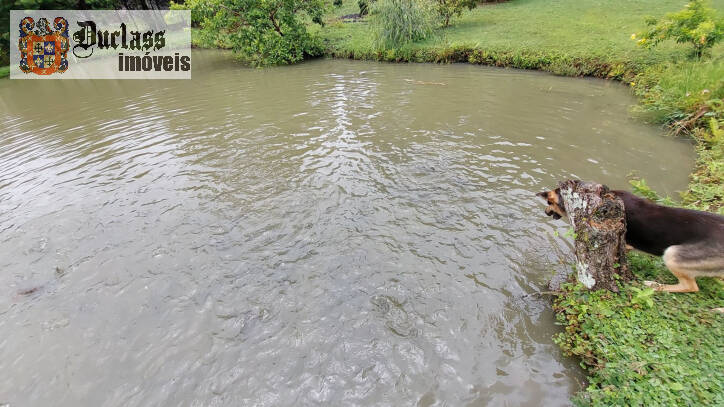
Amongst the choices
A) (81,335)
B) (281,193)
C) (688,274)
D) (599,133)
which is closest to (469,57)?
(599,133)

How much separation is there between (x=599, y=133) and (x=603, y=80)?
5574mm

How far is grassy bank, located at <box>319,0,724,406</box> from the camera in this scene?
9.08ft

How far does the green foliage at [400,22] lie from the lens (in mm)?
17234

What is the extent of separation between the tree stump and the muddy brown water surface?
0.71 m

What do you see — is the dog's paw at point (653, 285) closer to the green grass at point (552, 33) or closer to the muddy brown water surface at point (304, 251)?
the muddy brown water surface at point (304, 251)

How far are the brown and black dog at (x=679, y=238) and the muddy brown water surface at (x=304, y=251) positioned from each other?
1.19 m

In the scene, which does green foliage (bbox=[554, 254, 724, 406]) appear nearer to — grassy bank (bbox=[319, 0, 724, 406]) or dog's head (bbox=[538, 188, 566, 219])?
grassy bank (bbox=[319, 0, 724, 406])

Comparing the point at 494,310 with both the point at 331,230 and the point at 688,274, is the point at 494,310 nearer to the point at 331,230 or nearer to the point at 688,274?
the point at 688,274

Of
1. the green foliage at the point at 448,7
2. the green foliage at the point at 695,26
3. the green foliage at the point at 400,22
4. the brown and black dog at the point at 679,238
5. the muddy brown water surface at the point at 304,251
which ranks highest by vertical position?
the green foliage at the point at 448,7

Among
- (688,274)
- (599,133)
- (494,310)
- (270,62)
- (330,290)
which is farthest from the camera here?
(270,62)

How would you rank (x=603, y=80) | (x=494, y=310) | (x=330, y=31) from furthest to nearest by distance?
(x=330, y=31)
(x=603, y=80)
(x=494, y=310)

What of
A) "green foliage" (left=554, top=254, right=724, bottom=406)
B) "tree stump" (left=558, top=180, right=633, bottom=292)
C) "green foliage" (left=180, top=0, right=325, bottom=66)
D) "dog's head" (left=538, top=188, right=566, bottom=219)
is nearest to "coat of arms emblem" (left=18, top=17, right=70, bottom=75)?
"green foliage" (left=180, top=0, right=325, bottom=66)

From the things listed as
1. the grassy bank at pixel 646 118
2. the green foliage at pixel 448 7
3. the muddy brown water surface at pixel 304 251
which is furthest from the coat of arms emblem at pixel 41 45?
the green foliage at pixel 448 7

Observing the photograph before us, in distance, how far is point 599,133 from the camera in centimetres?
805
